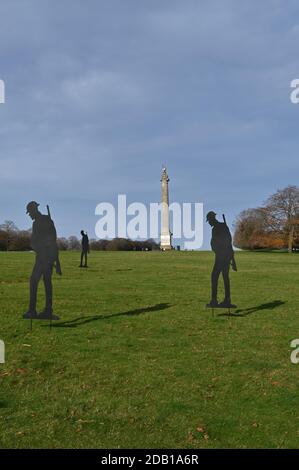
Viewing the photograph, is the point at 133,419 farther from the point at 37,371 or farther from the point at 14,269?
the point at 14,269

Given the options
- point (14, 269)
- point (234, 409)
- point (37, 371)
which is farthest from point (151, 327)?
point (14, 269)

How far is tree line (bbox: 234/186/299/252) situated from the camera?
81.7m

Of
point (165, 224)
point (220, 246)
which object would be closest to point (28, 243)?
point (165, 224)

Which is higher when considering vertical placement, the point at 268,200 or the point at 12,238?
the point at 268,200

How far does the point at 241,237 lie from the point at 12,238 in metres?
44.3

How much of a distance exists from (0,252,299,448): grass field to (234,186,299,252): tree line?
217 ft

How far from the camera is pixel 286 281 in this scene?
2869 centimetres

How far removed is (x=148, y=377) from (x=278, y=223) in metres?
77.6

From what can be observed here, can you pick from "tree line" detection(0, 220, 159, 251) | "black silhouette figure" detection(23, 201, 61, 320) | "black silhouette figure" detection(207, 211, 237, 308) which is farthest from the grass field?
"tree line" detection(0, 220, 159, 251)

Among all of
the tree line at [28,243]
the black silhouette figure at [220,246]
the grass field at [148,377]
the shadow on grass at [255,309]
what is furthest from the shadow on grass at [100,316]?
the tree line at [28,243]

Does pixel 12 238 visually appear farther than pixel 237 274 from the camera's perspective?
Yes
